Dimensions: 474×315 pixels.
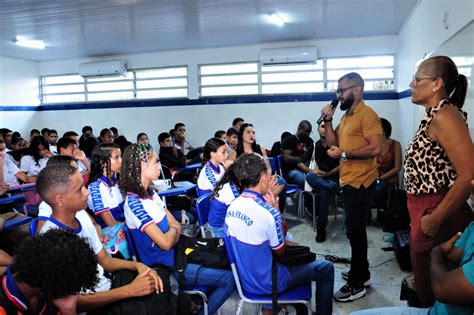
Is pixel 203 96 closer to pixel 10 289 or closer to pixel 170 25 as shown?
pixel 170 25

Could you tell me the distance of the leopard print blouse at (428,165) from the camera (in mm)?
1854

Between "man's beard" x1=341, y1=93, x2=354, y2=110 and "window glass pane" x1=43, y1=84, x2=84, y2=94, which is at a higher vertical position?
"window glass pane" x1=43, y1=84, x2=84, y2=94

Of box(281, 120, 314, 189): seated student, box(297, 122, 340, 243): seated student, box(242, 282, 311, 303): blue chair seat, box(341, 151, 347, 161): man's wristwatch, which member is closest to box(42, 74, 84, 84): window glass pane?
box(281, 120, 314, 189): seated student

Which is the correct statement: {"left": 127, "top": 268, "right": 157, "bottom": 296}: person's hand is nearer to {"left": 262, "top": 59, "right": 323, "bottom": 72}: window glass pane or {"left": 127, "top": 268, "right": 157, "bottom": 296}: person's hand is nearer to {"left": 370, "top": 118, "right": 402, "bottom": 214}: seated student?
{"left": 370, "top": 118, "right": 402, "bottom": 214}: seated student

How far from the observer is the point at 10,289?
1304 millimetres

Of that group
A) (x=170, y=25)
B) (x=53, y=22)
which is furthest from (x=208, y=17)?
(x=53, y=22)

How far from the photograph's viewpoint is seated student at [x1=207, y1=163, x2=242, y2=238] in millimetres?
2904

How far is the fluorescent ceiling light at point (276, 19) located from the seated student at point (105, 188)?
12.2 ft

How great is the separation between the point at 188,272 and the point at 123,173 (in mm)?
695

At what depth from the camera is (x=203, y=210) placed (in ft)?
9.92

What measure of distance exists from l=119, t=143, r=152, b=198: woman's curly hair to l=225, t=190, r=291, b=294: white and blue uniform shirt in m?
0.56

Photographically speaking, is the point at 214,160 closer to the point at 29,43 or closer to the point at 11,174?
the point at 11,174

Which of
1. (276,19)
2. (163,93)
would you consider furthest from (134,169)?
(163,93)

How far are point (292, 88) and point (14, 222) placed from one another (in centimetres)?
628
